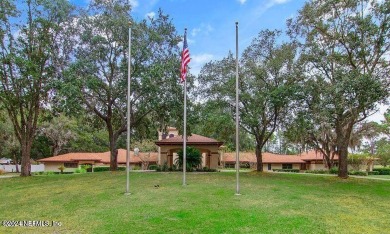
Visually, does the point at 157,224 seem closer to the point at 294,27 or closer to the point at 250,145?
the point at 294,27

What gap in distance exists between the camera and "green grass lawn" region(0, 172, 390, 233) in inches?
332

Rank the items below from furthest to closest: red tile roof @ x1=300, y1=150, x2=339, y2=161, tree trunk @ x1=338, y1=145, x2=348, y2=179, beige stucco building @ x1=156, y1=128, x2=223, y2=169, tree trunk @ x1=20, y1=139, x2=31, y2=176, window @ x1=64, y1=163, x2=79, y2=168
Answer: red tile roof @ x1=300, y1=150, x2=339, y2=161 → window @ x1=64, y1=163, x2=79, y2=168 → beige stucco building @ x1=156, y1=128, x2=223, y2=169 → tree trunk @ x1=20, y1=139, x2=31, y2=176 → tree trunk @ x1=338, y1=145, x2=348, y2=179

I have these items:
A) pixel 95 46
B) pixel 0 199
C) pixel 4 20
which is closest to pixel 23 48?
pixel 4 20

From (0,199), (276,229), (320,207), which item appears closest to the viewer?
(276,229)

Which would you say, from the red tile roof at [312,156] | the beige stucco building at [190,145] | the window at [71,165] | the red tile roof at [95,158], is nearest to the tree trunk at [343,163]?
the beige stucco building at [190,145]

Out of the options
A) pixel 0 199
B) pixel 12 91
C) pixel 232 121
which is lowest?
pixel 0 199

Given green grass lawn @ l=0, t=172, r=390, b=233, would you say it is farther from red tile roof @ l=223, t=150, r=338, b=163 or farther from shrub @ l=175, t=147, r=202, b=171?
red tile roof @ l=223, t=150, r=338, b=163

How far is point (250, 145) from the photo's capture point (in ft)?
156

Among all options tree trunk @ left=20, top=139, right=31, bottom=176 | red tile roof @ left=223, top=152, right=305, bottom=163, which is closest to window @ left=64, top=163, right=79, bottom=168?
tree trunk @ left=20, top=139, right=31, bottom=176

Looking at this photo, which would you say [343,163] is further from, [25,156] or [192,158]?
[25,156]

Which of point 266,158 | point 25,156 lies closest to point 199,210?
point 25,156

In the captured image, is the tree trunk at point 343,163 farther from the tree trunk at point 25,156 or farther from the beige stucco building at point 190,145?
the tree trunk at point 25,156

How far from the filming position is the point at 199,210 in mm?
10047

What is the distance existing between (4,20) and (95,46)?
589cm
